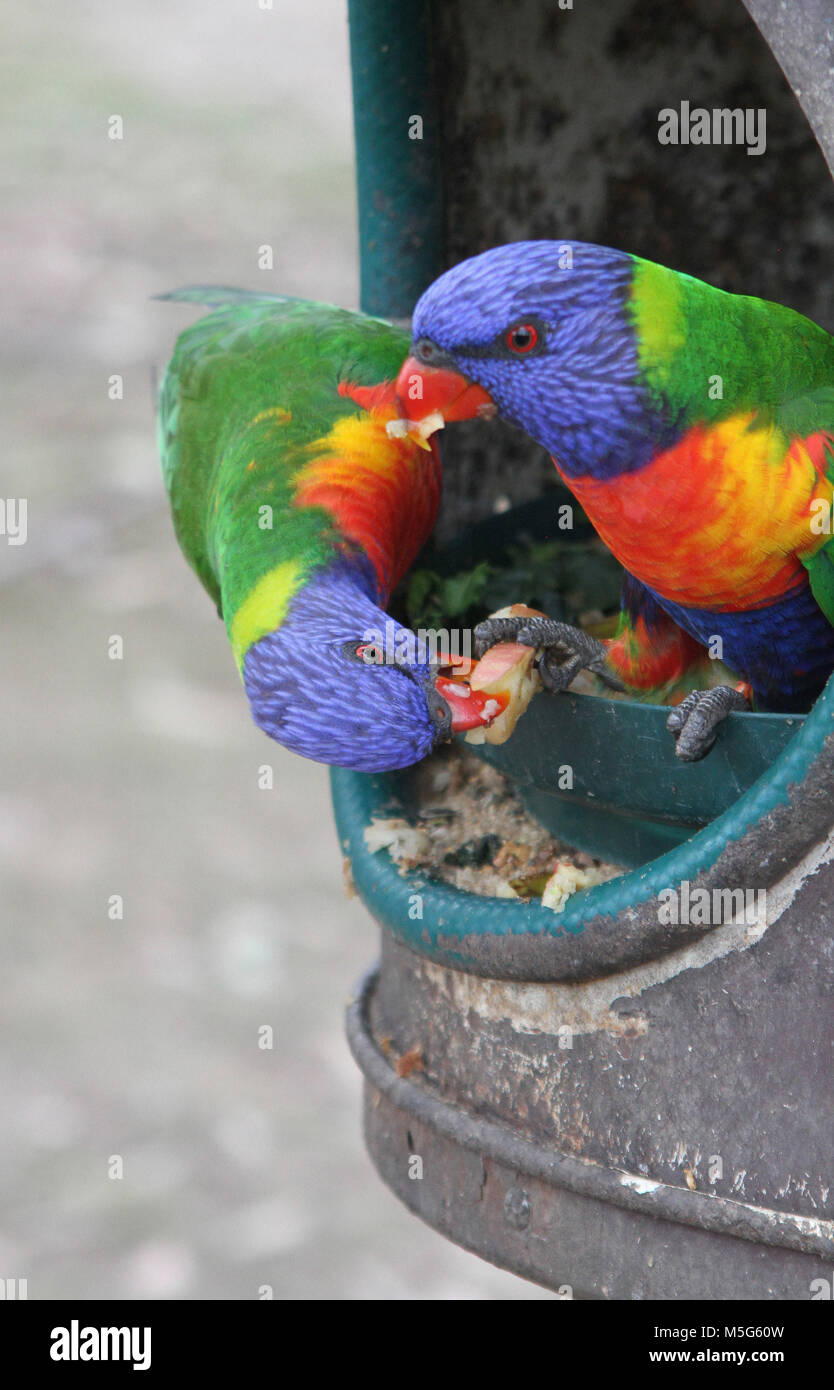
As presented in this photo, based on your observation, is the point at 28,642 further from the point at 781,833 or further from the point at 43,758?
the point at 781,833

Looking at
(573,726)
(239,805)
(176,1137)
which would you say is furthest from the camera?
(239,805)

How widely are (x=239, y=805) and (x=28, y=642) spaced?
44.4 inches

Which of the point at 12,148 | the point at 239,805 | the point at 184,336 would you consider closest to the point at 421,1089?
the point at 184,336

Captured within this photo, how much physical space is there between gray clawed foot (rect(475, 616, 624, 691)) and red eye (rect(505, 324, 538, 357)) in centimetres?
39

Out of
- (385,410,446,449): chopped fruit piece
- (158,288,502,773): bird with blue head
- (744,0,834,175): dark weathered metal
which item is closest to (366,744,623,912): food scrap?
(158,288,502,773): bird with blue head

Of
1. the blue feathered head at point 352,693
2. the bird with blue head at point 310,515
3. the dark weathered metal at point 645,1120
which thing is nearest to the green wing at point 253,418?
the bird with blue head at point 310,515

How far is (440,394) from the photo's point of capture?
1.69m

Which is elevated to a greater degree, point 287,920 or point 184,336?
point 184,336

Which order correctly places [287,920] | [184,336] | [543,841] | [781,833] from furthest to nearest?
[287,920] < [184,336] < [543,841] < [781,833]

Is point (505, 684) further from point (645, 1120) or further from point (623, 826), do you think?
point (645, 1120)

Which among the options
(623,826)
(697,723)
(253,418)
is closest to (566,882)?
(623,826)

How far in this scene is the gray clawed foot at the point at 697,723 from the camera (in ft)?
5.03

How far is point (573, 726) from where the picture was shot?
1.71 meters

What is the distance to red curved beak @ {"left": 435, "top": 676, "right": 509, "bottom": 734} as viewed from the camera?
1699 mm
